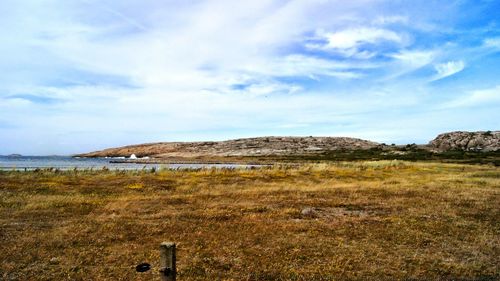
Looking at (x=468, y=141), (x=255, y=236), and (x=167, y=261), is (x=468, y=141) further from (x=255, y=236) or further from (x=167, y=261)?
(x=167, y=261)

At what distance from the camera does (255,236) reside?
16312mm

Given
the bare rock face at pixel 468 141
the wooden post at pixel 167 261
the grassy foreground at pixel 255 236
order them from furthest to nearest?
the bare rock face at pixel 468 141 → the grassy foreground at pixel 255 236 → the wooden post at pixel 167 261

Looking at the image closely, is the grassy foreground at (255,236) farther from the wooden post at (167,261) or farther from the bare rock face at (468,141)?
the bare rock face at (468,141)

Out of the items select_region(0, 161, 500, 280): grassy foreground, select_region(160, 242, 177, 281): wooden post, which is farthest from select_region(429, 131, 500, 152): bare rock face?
select_region(160, 242, 177, 281): wooden post

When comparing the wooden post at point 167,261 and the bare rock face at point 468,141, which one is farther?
the bare rock face at point 468,141

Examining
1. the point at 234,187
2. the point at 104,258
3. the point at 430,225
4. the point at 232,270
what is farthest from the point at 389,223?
the point at 234,187

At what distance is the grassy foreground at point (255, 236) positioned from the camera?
1227 centimetres

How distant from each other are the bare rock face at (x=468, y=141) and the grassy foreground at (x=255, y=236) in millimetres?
144287

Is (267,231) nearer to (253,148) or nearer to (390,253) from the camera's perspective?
(390,253)

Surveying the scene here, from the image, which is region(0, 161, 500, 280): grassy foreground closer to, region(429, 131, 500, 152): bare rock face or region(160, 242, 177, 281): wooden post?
region(160, 242, 177, 281): wooden post

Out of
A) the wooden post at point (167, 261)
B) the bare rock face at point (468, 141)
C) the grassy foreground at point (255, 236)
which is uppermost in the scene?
the bare rock face at point (468, 141)

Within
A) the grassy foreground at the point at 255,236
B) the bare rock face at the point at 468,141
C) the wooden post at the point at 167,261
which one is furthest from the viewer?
the bare rock face at the point at 468,141

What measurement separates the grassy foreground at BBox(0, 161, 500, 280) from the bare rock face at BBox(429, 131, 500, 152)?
144287 mm

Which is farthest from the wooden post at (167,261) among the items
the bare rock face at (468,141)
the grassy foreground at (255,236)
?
the bare rock face at (468,141)
